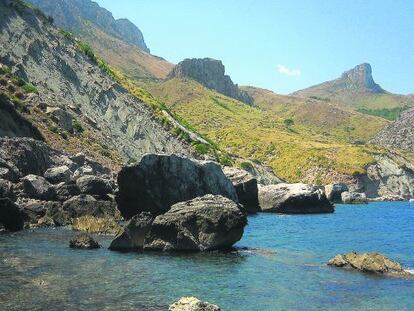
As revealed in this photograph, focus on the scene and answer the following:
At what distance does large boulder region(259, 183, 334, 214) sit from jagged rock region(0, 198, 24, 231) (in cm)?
5681

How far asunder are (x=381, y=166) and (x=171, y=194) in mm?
161295

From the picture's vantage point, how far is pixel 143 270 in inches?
1173

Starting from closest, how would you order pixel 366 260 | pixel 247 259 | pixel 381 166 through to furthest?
1. pixel 366 260
2. pixel 247 259
3. pixel 381 166

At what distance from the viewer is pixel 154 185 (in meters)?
55.2

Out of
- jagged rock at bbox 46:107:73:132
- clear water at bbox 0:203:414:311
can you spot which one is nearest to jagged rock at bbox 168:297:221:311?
clear water at bbox 0:203:414:311

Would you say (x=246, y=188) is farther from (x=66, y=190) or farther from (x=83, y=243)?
(x=83, y=243)

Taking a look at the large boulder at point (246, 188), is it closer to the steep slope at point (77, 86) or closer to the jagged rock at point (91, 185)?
the steep slope at point (77, 86)

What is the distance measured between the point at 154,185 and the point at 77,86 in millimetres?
64036

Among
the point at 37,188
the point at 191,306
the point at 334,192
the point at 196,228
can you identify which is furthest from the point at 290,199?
the point at 191,306

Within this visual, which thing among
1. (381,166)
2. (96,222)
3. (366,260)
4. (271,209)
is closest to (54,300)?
(366,260)

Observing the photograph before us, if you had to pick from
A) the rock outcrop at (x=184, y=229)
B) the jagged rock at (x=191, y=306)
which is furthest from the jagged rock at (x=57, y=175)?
the jagged rock at (x=191, y=306)

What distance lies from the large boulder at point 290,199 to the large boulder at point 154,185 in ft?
113

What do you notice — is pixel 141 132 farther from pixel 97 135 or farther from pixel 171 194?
pixel 171 194

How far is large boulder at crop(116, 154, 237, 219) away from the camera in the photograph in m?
54.1
